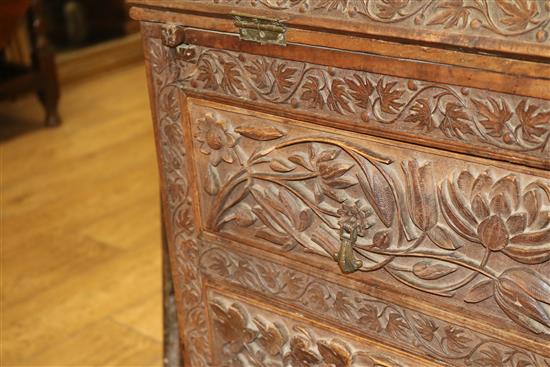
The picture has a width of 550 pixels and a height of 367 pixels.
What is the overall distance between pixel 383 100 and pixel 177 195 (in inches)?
14.6

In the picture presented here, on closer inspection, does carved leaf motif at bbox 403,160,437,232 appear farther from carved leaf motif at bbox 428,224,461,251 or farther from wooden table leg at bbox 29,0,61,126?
wooden table leg at bbox 29,0,61,126

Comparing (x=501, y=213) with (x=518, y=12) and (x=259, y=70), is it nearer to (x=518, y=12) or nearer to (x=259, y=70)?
(x=518, y=12)

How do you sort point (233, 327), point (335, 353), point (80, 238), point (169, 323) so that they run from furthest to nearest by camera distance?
point (80, 238)
point (169, 323)
point (233, 327)
point (335, 353)

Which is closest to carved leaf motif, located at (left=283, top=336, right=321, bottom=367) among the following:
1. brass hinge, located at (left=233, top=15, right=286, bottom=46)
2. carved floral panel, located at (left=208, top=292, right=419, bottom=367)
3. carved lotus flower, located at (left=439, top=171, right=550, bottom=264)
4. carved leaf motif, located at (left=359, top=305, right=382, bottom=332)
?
carved floral panel, located at (left=208, top=292, right=419, bottom=367)

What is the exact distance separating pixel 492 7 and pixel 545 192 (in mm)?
191

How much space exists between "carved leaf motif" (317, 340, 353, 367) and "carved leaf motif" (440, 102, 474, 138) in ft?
1.14

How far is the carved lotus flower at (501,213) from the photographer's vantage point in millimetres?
783

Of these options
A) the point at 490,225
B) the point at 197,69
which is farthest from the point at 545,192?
the point at 197,69

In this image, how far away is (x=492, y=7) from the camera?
0.72 meters

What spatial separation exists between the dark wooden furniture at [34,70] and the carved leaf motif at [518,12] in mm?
2139

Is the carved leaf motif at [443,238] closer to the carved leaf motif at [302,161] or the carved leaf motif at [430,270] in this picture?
the carved leaf motif at [430,270]

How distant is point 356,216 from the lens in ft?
3.01

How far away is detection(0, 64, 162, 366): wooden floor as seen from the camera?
1646 millimetres

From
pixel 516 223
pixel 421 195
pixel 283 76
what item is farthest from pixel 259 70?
pixel 516 223
